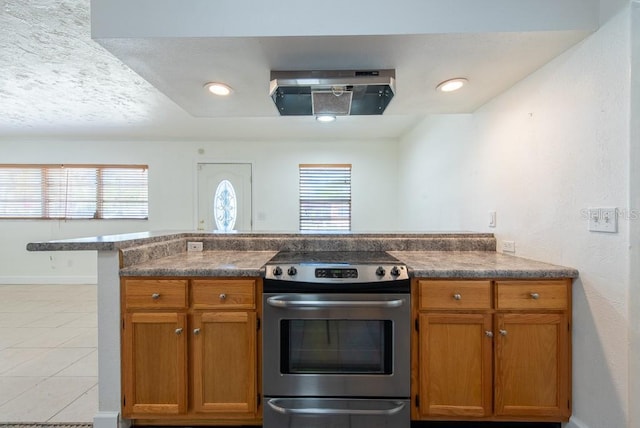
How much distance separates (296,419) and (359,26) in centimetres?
196

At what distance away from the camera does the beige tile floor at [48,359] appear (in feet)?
6.05

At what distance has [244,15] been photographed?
136 cm

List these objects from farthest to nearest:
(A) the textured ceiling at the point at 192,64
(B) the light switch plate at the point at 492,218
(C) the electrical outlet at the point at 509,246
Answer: (B) the light switch plate at the point at 492,218
(C) the electrical outlet at the point at 509,246
(A) the textured ceiling at the point at 192,64

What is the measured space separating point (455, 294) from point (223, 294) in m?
1.21

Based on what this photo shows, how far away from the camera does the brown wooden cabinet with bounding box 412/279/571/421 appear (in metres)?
1.50

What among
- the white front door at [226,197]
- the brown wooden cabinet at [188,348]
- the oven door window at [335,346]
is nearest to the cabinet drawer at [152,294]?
the brown wooden cabinet at [188,348]

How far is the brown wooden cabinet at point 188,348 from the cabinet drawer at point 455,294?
906mm

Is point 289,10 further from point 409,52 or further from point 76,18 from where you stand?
point 76,18

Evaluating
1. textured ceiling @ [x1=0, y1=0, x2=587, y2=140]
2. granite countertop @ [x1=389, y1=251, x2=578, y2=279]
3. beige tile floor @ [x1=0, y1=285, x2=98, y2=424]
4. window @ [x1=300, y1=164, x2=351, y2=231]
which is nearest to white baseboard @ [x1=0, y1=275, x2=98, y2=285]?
beige tile floor @ [x1=0, y1=285, x2=98, y2=424]

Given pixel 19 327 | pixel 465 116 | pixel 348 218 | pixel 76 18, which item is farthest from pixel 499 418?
pixel 19 327

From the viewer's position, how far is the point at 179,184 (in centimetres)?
501

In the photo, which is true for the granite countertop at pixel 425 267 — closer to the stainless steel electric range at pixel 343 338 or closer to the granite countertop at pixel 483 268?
the granite countertop at pixel 483 268

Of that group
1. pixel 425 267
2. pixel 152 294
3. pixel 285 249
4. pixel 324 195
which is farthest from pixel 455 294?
pixel 324 195

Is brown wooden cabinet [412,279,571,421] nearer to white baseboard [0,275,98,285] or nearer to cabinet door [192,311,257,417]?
cabinet door [192,311,257,417]
